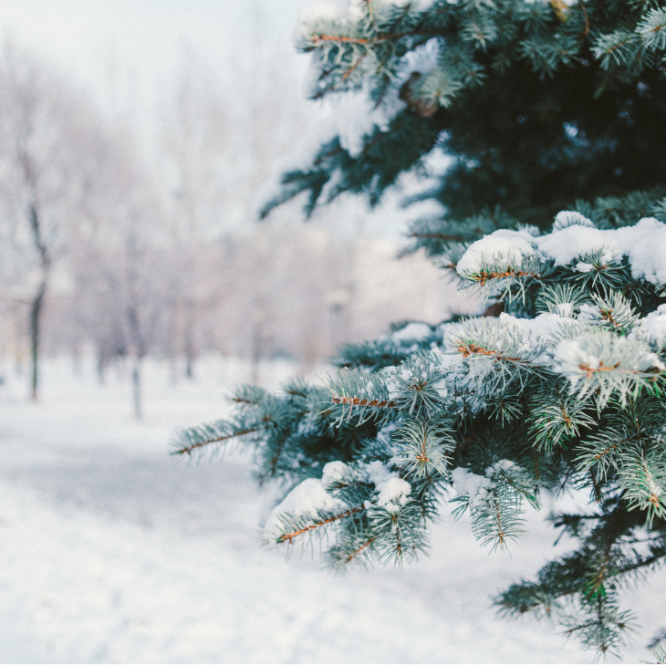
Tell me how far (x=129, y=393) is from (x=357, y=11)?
48.9ft

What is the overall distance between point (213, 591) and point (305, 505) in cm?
233

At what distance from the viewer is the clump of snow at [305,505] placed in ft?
2.71

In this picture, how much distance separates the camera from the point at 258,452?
4.02ft

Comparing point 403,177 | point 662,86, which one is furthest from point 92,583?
point 662,86

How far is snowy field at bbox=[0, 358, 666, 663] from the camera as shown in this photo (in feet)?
7.00

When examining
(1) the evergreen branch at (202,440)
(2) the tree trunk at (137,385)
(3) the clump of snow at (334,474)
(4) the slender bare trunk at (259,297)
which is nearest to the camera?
(3) the clump of snow at (334,474)

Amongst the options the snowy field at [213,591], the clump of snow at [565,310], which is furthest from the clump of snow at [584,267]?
the snowy field at [213,591]

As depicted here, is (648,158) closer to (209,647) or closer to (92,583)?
(209,647)

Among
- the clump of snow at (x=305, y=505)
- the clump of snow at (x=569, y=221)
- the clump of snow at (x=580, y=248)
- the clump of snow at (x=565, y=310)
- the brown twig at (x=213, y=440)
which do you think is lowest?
the clump of snow at (x=305, y=505)

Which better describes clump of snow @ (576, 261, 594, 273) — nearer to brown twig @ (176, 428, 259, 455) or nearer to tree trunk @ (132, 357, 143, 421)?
brown twig @ (176, 428, 259, 455)

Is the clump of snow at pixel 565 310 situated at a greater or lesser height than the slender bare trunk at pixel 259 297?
greater

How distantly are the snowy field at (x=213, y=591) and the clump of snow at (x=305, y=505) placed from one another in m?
0.30

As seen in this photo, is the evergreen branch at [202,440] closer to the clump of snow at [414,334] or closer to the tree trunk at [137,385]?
the clump of snow at [414,334]

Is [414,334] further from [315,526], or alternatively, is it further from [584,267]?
[315,526]
